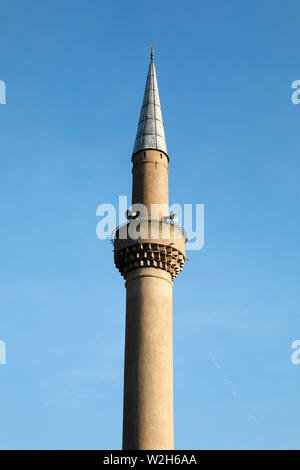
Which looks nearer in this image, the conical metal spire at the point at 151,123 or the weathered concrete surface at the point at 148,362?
the weathered concrete surface at the point at 148,362

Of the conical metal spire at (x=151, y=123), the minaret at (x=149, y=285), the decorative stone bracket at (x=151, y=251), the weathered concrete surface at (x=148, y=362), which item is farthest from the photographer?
the conical metal spire at (x=151, y=123)

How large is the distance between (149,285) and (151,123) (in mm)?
9862

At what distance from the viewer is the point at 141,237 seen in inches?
1316

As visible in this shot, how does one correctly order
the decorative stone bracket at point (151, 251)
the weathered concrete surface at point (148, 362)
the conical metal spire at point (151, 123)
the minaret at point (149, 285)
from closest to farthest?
the weathered concrete surface at point (148, 362) → the minaret at point (149, 285) → the decorative stone bracket at point (151, 251) → the conical metal spire at point (151, 123)

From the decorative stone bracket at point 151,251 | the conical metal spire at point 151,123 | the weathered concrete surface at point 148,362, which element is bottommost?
the weathered concrete surface at point 148,362

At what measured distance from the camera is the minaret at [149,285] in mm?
29656

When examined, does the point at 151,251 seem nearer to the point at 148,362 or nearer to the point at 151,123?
the point at 148,362

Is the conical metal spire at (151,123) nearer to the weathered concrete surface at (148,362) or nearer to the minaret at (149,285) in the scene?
the minaret at (149,285)

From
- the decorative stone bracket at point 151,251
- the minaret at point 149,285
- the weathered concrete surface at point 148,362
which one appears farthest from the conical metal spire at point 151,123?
the weathered concrete surface at point 148,362

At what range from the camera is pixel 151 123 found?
3716 cm

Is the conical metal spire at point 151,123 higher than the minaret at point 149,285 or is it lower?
higher

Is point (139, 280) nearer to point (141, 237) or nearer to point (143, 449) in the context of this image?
point (141, 237)

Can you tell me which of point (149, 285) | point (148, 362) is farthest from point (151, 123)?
point (148, 362)
